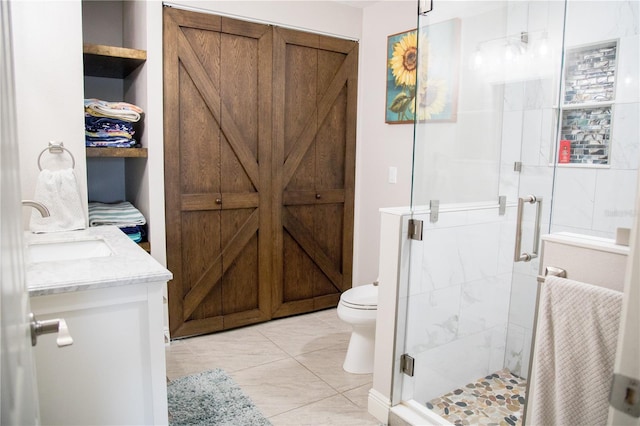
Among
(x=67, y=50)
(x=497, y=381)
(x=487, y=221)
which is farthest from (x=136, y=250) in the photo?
(x=497, y=381)

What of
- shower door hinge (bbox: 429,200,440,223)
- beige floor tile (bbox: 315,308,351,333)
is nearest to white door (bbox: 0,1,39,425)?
shower door hinge (bbox: 429,200,440,223)

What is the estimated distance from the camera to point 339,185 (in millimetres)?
3738

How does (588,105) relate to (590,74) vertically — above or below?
below

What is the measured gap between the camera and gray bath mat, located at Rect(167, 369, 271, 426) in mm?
2172

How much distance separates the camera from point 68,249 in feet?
7.48

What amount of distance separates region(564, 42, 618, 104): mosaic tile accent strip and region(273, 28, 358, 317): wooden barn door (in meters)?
1.75

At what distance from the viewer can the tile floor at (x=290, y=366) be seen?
2.30 meters

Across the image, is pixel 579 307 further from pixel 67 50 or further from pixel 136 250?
pixel 67 50

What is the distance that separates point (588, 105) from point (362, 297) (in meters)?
1.53

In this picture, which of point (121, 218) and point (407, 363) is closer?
point (407, 363)

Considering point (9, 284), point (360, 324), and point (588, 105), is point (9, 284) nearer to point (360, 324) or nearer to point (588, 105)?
point (360, 324)

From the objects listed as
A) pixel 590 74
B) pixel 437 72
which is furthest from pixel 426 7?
pixel 590 74

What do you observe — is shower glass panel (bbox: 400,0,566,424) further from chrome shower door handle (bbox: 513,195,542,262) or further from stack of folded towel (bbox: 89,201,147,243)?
stack of folded towel (bbox: 89,201,147,243)

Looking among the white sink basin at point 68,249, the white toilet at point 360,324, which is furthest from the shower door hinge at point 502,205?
the white sink basin at point 68,249
